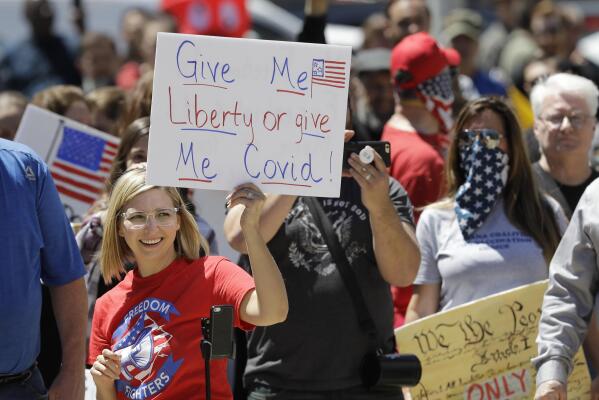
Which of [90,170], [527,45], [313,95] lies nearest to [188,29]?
[527,45]

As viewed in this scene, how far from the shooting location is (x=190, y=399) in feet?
14.0

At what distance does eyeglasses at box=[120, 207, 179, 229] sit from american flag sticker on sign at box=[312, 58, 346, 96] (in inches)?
27.3

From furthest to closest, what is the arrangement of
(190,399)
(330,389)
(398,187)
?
(398,187) < (330,389) < (190,399)

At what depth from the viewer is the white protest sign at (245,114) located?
425 centimetres

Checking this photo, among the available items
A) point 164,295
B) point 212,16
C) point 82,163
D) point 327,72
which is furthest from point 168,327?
point 212,16

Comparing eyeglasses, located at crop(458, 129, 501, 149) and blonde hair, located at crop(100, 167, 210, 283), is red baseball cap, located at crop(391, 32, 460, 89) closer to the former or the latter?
eyeglasses, located at crop(458, 129, 501, 149)

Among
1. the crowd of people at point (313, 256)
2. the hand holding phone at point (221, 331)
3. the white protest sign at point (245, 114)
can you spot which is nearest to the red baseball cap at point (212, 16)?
the crowd of people at point (313, 256)

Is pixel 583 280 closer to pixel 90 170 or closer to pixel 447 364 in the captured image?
pixel 447 364

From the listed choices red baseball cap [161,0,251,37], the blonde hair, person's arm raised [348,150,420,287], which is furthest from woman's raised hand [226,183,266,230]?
red baseball cap [161,0,251,37]

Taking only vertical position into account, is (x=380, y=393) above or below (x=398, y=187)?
below

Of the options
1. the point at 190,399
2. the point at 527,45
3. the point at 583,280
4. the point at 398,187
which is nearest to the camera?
the point at 190,399

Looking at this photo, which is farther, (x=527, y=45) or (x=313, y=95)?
(x=527, y=45)

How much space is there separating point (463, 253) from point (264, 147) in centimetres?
148

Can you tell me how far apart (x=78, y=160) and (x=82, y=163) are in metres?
0.03
